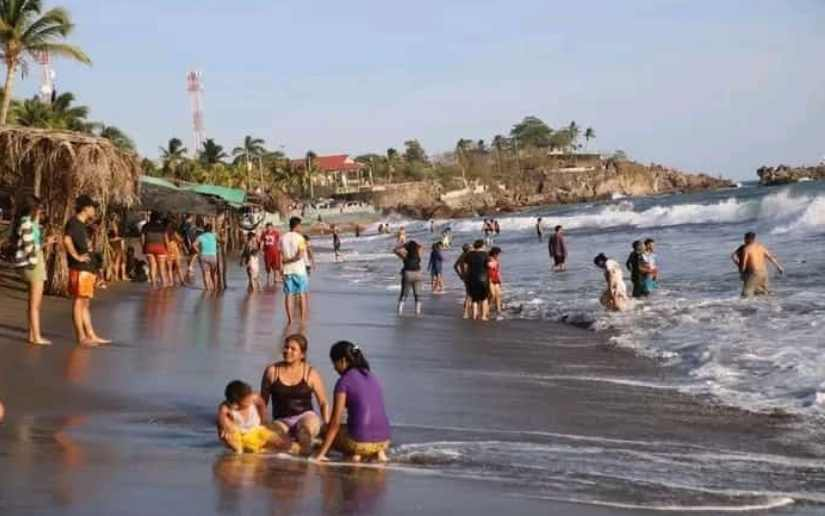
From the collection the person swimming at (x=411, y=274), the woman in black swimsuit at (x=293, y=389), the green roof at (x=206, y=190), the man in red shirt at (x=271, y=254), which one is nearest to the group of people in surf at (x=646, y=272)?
the person swimming at (x=411, y=274)

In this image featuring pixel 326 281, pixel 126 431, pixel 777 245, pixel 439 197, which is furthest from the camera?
pixel 439 197

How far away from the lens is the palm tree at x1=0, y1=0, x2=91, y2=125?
31422 millimetres

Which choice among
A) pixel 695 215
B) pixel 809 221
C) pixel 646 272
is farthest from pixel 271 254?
pixel 695 215

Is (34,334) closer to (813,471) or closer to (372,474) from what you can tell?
(372,474)

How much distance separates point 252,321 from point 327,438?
8283 mm

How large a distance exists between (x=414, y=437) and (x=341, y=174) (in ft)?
465

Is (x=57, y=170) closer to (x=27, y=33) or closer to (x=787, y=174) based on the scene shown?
(x=27, y=33)

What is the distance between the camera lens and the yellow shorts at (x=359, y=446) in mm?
Answer: 6441

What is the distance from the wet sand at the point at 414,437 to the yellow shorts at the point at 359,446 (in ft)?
0.43

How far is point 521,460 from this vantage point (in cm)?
659

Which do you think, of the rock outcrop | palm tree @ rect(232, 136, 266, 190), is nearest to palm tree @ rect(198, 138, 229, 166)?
palm tree @ rect(232, 136, 266, 190)

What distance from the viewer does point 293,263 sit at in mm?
14281

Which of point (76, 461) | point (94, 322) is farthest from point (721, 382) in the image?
point (94, 322)

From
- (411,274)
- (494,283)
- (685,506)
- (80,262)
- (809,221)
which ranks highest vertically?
(809,221)
